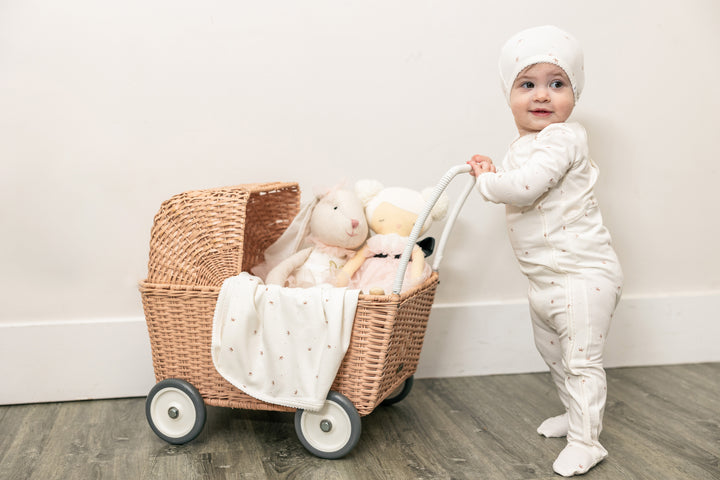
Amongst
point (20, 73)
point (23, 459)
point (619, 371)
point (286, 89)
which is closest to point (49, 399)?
point (23, 459)

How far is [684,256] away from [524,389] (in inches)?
30.5

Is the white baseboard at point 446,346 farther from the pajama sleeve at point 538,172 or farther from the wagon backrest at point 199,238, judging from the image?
the pajama sleeve at point 538,172

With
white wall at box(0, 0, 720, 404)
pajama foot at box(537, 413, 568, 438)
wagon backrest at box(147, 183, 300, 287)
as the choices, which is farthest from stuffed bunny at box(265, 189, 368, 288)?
pajama foot at box(537, 413, 568, 438)

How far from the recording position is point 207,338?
153 centimetres

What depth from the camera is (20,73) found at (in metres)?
1.80

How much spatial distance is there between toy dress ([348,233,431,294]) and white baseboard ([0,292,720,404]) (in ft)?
1.45

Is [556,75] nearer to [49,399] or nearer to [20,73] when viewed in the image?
[20,73]

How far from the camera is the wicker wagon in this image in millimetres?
1474

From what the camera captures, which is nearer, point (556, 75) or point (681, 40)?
point (556, 75)

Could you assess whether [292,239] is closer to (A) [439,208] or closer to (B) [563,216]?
(A) [439,208]

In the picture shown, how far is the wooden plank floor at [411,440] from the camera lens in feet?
4.73

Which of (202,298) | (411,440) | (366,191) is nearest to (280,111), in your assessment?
(366,191)

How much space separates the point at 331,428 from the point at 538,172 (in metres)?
0.75

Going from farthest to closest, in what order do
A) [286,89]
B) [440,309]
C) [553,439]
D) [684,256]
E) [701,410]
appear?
[684,256] → [440,309] → [286,89] → [701,410] → [553,439]
